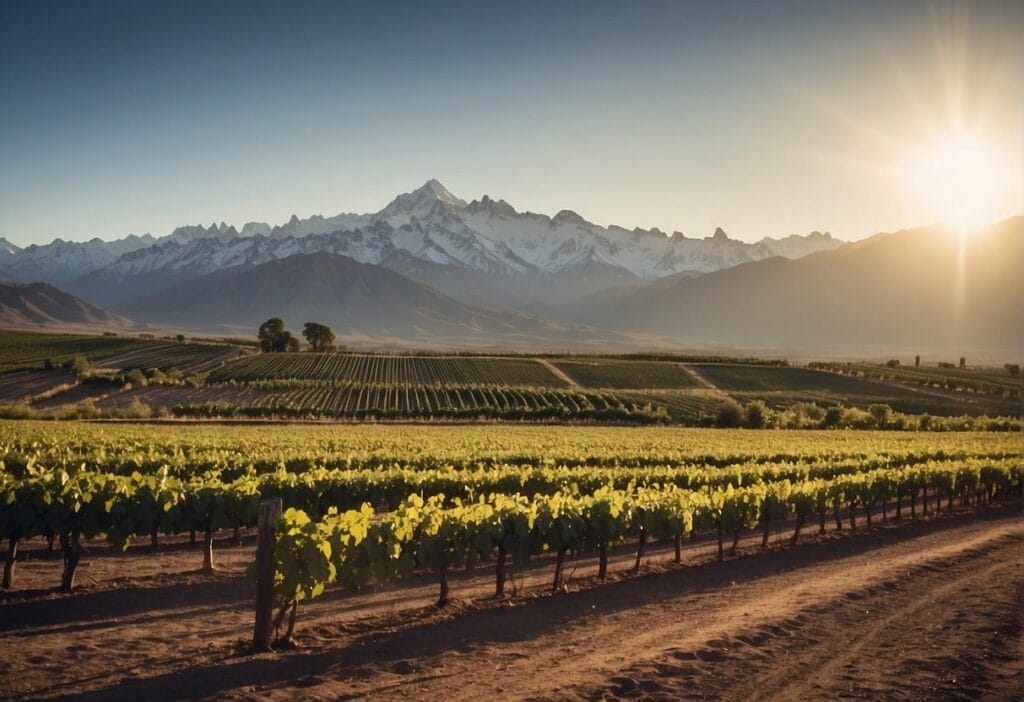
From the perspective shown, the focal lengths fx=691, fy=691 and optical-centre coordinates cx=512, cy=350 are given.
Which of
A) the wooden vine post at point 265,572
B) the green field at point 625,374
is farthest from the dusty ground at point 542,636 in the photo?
the green field at point 625,374

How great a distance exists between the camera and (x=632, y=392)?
327ft

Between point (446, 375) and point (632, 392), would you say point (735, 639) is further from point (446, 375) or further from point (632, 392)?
point (446, 375)

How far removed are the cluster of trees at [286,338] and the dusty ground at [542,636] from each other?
125 m

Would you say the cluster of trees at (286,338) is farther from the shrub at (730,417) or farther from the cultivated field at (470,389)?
the shrub at (730,417)

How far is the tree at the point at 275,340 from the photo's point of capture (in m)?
139

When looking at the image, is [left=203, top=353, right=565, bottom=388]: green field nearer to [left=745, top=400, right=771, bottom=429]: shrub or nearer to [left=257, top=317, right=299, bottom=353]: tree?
[left=257, top=317, right=299, bottom=353]: tree

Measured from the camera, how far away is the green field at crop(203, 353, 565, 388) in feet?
330

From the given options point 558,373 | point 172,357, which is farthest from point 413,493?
point 172,357

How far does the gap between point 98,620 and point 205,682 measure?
179 inches

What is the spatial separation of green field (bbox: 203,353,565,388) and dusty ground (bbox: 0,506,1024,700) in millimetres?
82888

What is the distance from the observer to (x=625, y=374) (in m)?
116

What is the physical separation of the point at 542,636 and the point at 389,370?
99.9 metres

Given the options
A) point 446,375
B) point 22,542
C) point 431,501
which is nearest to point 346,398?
point 446,375

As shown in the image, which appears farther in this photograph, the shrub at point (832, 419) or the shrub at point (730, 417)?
the shrub at point (832, 419)
